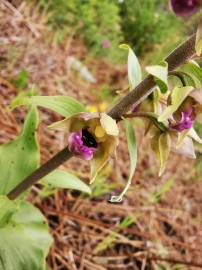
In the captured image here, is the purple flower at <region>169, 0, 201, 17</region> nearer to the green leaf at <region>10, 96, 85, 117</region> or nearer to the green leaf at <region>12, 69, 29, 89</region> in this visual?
the green leaf at <region>10, 96, 85, 117</region>

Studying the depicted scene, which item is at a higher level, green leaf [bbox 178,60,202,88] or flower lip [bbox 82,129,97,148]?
green leaf [bbox 178,60,202,88]

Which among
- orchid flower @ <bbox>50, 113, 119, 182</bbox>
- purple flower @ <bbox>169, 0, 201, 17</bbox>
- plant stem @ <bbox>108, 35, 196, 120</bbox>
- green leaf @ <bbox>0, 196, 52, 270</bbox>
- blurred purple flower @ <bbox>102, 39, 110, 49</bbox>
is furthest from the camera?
blurred purple flower @ <bbox>102, 39, 110, 49</bbox>

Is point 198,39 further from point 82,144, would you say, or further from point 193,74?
point 82,144

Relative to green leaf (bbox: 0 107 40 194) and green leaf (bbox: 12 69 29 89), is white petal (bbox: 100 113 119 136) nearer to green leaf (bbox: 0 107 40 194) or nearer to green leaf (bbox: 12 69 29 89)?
green leaf (bbox: 0 107 40 194)

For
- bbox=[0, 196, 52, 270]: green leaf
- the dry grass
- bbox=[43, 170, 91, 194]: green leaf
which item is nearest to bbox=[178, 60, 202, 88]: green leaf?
bbox=[43, 170, 91, 194]: green leaf

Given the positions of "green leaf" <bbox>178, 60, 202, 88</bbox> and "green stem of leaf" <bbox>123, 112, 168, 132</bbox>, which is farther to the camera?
"green stem of leaf" <bbox>123, 112, 168, 132</bbox>

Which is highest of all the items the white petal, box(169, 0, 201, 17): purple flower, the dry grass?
box(169, 0, 201, 17): purple flower

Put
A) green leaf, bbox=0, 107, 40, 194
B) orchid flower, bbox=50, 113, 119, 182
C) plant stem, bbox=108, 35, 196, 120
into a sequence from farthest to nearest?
green leaf, bbox=0, 107, 40, 194 < orchid flower, bbox=50, 113, 119, 182 < plant stem, bbox=108, 35, 196, 120

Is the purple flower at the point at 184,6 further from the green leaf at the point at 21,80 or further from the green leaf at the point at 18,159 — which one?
the green leaf at the point at 21,80
